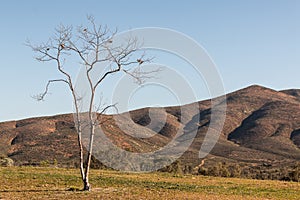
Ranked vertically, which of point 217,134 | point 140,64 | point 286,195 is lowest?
point 286,195

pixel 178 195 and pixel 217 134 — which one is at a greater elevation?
pixel 217 134

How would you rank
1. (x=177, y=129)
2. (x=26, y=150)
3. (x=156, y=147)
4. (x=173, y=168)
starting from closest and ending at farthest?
(x=173, y=168) → (x=26, y=150) → (x=156, y=147) → (x=177, y=129)

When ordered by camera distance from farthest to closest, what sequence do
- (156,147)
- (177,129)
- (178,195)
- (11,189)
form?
(177,129) < (156,147) < (11,189) < (178,195)

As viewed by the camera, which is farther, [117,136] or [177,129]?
[177,129]

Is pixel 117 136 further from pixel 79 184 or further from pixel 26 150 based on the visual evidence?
pixel 79 184

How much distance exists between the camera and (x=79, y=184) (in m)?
30.4

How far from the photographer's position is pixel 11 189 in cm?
2630

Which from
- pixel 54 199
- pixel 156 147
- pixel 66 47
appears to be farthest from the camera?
pixel 156 147

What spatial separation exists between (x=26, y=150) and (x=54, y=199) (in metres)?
92.6

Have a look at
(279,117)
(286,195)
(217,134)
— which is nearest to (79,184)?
(286,195)

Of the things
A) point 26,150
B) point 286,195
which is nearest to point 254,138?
point 26,150

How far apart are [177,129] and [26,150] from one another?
84.9 metres

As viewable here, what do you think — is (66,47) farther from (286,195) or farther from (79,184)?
(286,195)

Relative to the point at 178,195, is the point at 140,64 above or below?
above
